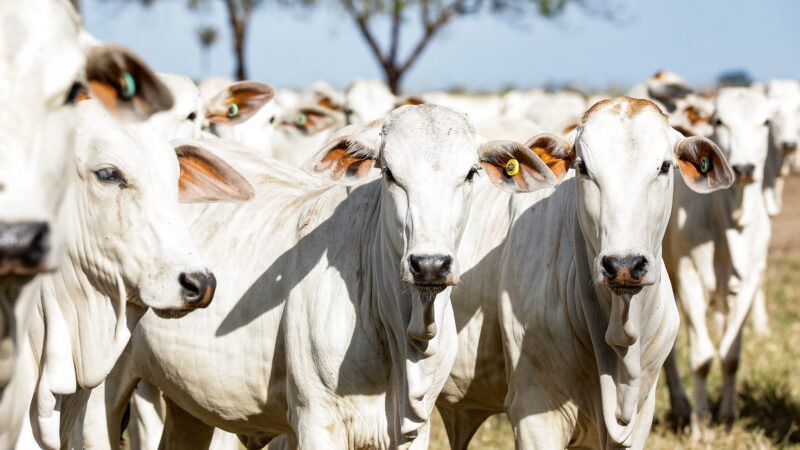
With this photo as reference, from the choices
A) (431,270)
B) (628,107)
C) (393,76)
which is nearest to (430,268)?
(431,270)

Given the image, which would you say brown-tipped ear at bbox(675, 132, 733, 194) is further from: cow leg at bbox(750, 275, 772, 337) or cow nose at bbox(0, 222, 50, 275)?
cow leg at bbox(750, 275, 772, 337)

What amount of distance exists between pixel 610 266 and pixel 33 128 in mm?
2388

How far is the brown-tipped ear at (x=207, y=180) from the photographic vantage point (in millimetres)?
4379

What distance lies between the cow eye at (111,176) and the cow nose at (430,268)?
1000 mm

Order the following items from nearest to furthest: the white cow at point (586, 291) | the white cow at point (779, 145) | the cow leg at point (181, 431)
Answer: the white cow at point (586, 291)
the cow leg at point (181, 431)
the white cow at point (779, 145)

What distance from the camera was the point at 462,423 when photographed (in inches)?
235

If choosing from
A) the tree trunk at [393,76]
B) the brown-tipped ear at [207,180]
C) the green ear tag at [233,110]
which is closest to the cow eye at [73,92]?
the brown-tipped ear at [207,180]

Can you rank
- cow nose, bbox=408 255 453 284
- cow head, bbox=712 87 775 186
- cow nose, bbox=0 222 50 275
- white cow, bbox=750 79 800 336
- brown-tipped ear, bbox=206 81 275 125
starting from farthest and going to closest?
white cow, bbox=750 79 800 336 → cow head, bbox=712 87 775 186 → brown-tipped ear, bbox=206 81 275 125 → cow nose, bbox=408 255 453 284 → cow nose, bbox=0 222 50 275

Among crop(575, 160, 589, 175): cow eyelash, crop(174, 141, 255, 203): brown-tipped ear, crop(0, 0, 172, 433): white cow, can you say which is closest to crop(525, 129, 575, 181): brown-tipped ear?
crop(575, 160, 589, 175): cow eyelash

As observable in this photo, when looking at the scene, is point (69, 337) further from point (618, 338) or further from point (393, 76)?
point (393, 76)

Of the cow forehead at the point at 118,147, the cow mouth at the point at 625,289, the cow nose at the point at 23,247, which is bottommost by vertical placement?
the cow mouth at the point at 625,289

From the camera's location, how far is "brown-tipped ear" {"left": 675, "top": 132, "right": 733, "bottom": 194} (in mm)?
4785

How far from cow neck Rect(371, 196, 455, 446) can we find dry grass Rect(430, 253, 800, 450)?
8.88 ft

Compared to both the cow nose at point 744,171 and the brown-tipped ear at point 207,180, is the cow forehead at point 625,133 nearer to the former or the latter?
the brown-tipped ear at point 207,180
